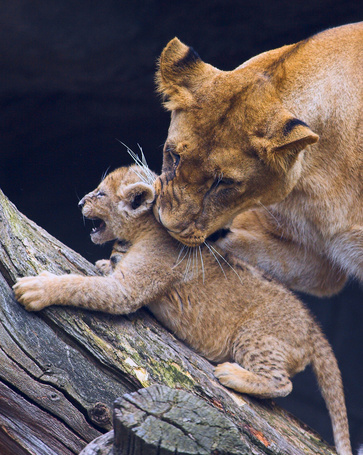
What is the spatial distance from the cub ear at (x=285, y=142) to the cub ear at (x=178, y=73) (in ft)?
1.99

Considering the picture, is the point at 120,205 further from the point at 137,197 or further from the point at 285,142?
the point at 285,142

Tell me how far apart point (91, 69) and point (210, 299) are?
2918 millimetres

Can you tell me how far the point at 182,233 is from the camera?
330 cm

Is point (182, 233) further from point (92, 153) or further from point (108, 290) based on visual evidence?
point (92, 153)

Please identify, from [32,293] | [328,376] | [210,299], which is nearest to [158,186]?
[210,299]

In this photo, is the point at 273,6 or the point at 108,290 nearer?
the point at 108,290

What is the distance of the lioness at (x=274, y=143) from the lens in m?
3.16

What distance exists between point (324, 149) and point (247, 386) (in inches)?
61.7

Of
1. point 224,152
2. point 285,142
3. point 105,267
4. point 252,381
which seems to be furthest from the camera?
point 105,267

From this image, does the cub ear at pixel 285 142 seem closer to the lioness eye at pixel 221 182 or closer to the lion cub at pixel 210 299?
the lioness eye at pixel 221 182

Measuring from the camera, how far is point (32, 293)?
2865 millimetres

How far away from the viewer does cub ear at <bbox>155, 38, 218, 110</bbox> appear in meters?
3.42

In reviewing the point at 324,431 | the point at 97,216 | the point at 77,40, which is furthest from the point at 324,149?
the point at 324,431

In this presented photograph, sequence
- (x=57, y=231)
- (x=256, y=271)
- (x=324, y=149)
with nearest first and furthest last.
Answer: (x=324, y=149), (x=256, y=271), (x=57, y=231)
